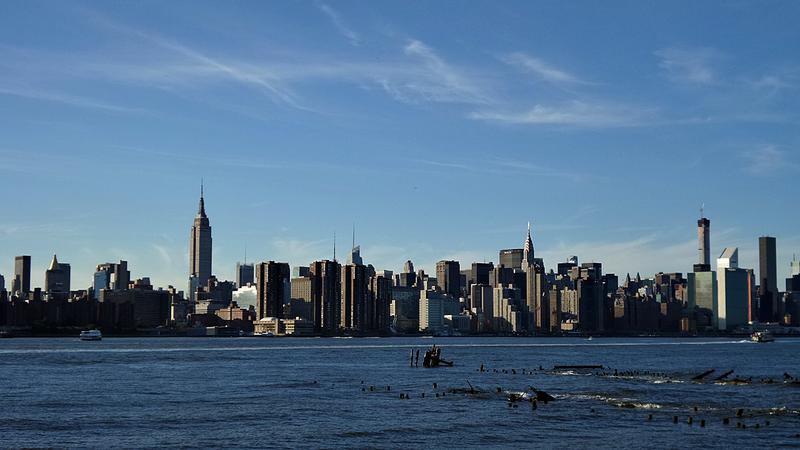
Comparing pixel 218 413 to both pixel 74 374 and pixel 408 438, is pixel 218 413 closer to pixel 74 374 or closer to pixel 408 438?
pixel 408 438

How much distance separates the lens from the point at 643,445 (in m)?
68.9

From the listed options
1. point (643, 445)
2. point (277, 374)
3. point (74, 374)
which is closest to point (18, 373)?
point (74, 374)

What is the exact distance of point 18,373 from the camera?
146000mm

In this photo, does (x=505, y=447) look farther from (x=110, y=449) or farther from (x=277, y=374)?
(x=277, y=374)

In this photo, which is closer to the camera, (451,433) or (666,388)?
(451,433)

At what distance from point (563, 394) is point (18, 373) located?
8222 cm

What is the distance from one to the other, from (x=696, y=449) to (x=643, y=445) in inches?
138

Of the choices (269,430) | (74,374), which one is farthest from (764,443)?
(74,374)

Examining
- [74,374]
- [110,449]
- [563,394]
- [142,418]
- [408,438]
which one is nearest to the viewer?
[110,449]

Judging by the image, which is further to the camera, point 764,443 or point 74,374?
point 74,374

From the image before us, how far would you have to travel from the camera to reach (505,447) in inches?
2694

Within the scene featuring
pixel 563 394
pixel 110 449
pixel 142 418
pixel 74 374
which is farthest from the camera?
pixel 74 374

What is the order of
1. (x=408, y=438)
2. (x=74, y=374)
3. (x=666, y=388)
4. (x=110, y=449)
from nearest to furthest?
1. (x=110, y=449)
2. (x=408, y=438)
3. (x=666, y=388)
4. (x=74, y=374)

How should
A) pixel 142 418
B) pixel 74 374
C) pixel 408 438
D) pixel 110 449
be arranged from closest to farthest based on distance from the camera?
pixel 110 449
pixel 408 438
pixel 142 418
pixel 74 374
